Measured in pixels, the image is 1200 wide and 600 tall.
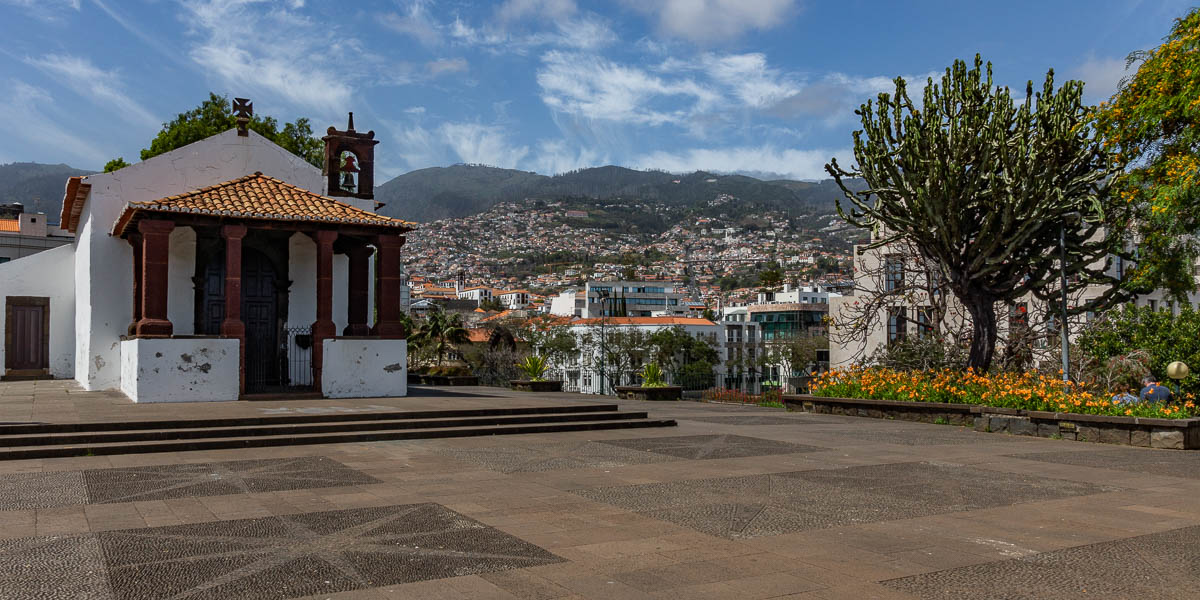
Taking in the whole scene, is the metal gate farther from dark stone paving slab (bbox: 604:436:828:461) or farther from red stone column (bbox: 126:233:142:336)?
dark stone paving slab (bbox: 604:436:828:461)

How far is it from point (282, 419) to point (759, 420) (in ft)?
29.2

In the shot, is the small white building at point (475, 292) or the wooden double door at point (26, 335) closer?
the wooden double door at point (26, 335)

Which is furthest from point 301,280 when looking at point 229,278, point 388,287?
point 229,278

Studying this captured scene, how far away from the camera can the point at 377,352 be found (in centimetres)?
1773

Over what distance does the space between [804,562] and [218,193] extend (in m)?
16.0

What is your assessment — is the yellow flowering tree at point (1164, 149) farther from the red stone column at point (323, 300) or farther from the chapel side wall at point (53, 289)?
the chapel side wall at point (53, 289)

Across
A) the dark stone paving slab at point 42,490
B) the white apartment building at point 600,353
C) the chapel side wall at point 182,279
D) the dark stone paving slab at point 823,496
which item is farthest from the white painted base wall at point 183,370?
the white apartment building at point 600,353

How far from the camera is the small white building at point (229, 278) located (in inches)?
629

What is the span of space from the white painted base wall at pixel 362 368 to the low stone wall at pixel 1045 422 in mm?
9356

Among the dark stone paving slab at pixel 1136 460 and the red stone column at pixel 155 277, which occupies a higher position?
the red stone column at pixel 155 277

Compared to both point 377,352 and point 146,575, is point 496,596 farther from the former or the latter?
point 377,352

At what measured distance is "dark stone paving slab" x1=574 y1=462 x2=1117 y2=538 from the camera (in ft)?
23.2

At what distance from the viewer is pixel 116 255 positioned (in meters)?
19.1

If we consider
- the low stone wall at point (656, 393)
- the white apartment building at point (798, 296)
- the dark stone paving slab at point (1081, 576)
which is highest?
the white apartment building at point (798, 296)
